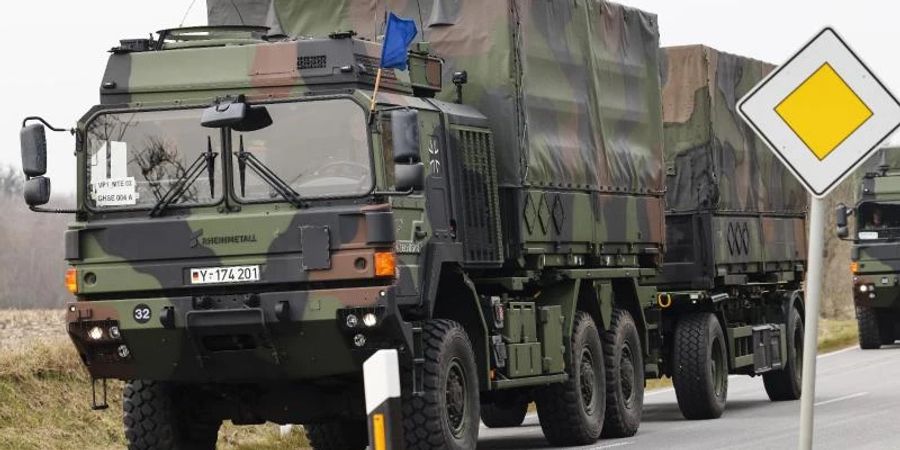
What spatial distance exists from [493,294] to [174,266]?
3.59 m

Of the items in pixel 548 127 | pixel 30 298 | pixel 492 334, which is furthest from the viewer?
pixel 30 298

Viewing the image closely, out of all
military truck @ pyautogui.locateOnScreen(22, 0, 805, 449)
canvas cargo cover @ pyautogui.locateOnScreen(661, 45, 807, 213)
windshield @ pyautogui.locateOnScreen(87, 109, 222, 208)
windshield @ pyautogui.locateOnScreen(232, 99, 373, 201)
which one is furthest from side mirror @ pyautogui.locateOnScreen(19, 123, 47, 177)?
canvas cargo cover @ pyautogui.locateOnScreen(661, 45, 807, 213)

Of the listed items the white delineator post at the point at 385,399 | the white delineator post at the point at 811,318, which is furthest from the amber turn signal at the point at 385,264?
the white delineator post at the point at 385,399

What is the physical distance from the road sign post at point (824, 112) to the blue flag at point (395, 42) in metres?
5.41

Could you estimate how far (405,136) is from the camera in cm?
1291

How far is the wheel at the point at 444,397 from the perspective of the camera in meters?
13.8

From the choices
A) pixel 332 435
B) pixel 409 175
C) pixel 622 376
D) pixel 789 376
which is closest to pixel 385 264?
pixel 409 175

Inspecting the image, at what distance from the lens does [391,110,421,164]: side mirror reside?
12875 mm

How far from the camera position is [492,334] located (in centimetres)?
1555

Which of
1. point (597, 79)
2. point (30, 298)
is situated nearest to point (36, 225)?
point (30, 298)

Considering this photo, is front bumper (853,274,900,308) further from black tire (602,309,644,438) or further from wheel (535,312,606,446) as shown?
wheel (535,312,606,446)

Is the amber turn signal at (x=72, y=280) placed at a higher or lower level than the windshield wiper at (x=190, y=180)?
lower

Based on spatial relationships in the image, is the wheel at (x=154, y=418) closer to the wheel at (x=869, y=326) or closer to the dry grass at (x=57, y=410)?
the dry grass at (x=57, y=410)

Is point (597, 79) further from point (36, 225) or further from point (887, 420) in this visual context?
point (36, 225)
